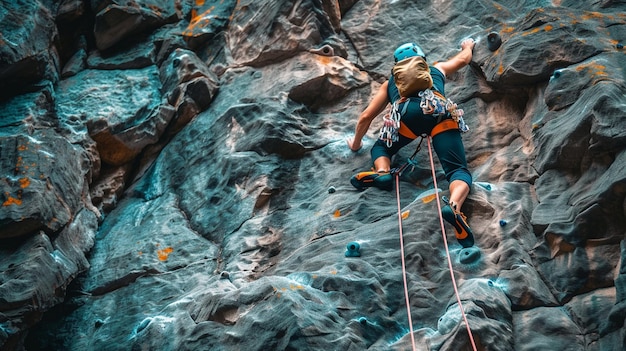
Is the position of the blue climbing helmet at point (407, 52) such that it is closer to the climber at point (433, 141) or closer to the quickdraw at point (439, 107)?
the climber at point (433, 141)

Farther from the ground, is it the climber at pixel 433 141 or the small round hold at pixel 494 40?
the small round hold at pixel 494 40

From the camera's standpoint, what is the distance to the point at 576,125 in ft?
17.0

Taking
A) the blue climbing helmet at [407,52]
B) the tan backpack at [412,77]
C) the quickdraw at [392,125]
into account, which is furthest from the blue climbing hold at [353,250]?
the blue climbing helmet at [407,52]

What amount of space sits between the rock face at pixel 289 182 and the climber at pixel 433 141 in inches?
4.9

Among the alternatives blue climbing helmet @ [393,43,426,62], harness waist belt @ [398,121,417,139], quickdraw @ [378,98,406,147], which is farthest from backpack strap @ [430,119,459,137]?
blue climbing helmet @ [393,43,426,62]

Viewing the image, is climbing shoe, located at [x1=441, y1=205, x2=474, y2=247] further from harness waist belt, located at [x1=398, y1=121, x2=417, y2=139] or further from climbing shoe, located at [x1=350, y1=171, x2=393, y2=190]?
harness waist belt, located at [x1=398, y1=121, x2=417, y2=139]

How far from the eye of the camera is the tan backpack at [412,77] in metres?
5.89

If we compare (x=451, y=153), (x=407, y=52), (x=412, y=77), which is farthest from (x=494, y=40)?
(x=451, y=153)

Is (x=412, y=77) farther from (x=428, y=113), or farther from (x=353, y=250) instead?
(x=353, y=250)

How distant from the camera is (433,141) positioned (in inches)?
230

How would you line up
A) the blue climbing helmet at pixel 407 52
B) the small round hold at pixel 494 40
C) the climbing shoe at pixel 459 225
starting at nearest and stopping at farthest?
1. the climbing shoe at pixel 459 225
2. the blue climbing helmet at pixel 407 52
3. the small round hold at pixel 494 40

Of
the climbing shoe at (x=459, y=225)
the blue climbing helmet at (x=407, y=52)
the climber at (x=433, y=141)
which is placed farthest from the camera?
the blue climbing helmet at (x=407, y=52)

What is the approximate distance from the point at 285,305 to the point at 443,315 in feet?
3.24

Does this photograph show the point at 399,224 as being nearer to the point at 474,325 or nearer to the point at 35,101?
the point at 474,325
